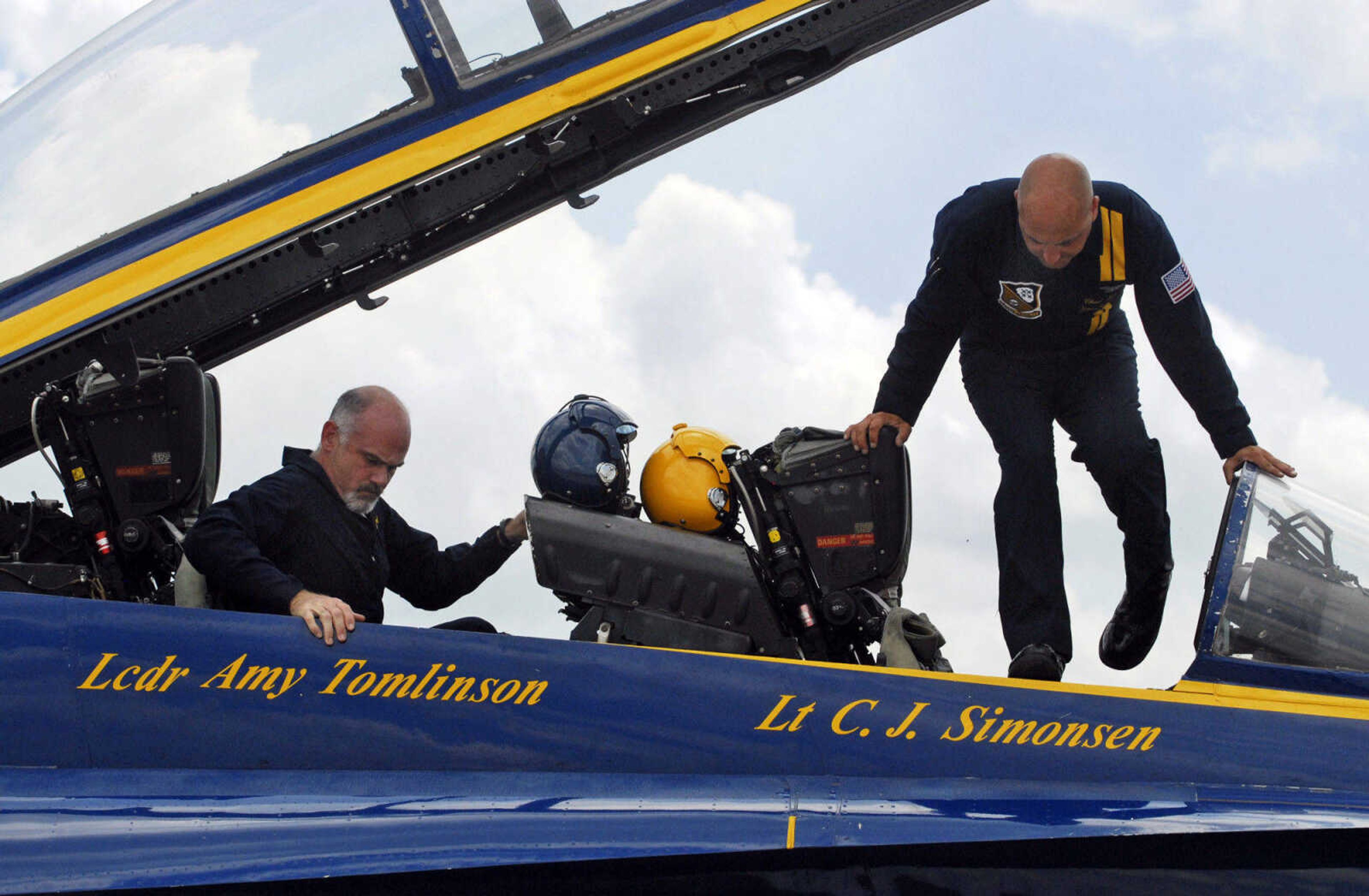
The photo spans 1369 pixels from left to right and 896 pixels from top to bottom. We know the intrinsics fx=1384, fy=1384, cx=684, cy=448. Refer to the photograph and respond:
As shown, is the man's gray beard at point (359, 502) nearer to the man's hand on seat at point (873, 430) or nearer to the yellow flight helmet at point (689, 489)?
the yellow flight helmet at point (689, 489)

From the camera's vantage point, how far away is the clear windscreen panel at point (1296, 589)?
3.04m

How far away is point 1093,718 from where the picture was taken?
2.92 m

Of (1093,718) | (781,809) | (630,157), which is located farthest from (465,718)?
(630,157)

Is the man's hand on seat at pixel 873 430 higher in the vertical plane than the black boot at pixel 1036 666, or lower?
higher

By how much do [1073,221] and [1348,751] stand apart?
1356 mm

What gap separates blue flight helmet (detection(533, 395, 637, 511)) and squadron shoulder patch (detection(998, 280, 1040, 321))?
3.44ft

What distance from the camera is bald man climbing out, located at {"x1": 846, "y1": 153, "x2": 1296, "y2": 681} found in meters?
3.46

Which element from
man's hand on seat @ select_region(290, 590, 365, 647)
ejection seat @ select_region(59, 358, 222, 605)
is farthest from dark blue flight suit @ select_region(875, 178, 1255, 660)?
ejection seat @ select_region(59, 358, 222, 605)

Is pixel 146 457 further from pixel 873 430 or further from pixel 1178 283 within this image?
pixel 1178 283

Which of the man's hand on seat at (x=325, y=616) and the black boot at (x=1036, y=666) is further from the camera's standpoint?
the black boot at (x=1036, y=666)

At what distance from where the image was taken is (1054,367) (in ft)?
12.2

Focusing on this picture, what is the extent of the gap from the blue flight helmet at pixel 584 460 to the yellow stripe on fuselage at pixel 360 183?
0.75 meters

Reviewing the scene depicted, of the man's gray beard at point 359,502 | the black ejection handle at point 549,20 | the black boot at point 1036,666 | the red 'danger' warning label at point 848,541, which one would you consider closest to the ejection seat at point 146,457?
the man's gray beard at point 359,502

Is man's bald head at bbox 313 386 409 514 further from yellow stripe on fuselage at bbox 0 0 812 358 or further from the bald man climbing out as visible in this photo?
the bald man climbing out
